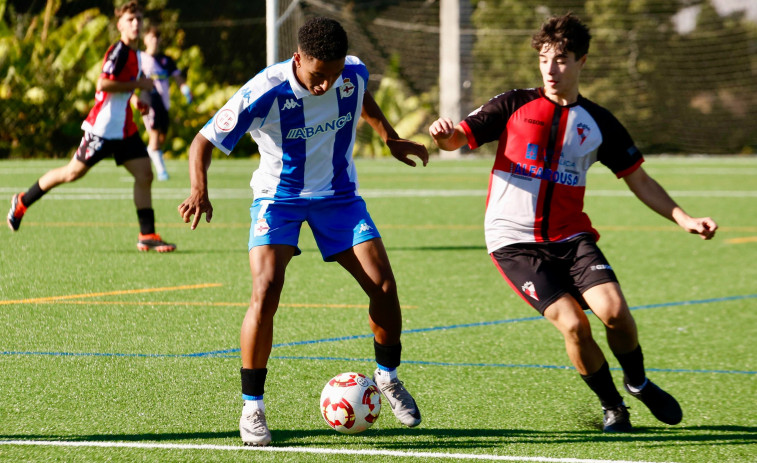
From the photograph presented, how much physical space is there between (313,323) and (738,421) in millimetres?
2980

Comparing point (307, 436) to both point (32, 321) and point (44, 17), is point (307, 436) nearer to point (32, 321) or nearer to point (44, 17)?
point (32, 321)

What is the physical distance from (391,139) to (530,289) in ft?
3.43

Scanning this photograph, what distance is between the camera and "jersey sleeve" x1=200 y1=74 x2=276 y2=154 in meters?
4.44

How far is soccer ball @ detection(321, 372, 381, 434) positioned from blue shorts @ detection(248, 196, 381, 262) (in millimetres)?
608

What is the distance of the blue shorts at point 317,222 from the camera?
457cm

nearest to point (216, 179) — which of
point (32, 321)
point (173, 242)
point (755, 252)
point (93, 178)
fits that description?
point (93, 178)

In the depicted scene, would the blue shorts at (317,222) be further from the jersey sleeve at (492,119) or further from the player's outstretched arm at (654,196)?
the player's outstretched arm at (654,196)

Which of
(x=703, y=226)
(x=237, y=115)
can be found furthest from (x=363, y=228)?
(x=703, y=226)

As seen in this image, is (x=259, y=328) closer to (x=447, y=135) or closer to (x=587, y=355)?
(x=447, y=135)

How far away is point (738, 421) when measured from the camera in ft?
15.3

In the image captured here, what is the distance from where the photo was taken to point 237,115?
175 inches

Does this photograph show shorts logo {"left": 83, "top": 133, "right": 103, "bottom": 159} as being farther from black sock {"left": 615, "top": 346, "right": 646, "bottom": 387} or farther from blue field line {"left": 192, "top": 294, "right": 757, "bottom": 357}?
black sock {"left": 615, "top": 346, "right": 646, "bottom": 387}


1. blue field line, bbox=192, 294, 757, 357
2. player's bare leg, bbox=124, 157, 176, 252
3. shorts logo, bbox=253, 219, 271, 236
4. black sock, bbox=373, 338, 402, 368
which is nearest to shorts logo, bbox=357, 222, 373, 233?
shorts logo, bbox=253, 219, 271, 236

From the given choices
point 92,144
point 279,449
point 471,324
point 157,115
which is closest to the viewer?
point 279,449
